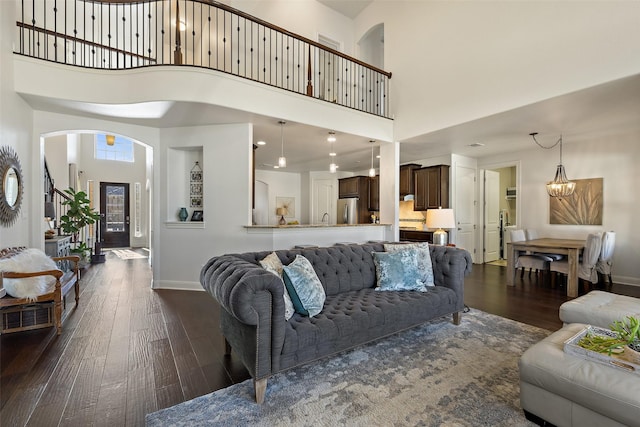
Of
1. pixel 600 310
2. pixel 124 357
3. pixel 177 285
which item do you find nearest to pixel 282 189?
pixel 177 285

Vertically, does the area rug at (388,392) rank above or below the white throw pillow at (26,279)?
below

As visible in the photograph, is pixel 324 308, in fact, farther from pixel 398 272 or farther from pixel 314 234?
pixel 314 234

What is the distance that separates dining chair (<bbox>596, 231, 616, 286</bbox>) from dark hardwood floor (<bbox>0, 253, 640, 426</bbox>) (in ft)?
3.89

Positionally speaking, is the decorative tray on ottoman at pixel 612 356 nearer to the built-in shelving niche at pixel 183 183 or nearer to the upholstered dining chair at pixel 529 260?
the upholstered dining chair at pixel 529 260

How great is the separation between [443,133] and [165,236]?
502 centimetres

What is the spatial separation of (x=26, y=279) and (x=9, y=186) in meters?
1.28

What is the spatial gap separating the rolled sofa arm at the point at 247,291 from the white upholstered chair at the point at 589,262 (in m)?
4.93

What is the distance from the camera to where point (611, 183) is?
17.4ft

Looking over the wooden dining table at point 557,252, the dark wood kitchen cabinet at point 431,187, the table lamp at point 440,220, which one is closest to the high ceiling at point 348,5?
the dark wood kitchen cabinet at point 431,187

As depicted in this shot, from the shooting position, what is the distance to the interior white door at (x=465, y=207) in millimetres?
6789

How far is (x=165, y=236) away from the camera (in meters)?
4.80

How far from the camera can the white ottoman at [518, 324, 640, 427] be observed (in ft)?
4.51

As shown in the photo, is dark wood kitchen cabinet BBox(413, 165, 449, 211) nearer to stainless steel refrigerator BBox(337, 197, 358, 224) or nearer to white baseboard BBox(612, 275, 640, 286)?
stainless steel refrigerator BBox(337, 197, 358, 224)

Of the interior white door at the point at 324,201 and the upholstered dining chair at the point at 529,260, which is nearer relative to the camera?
the upholstered dining chair at the point at 529,260
